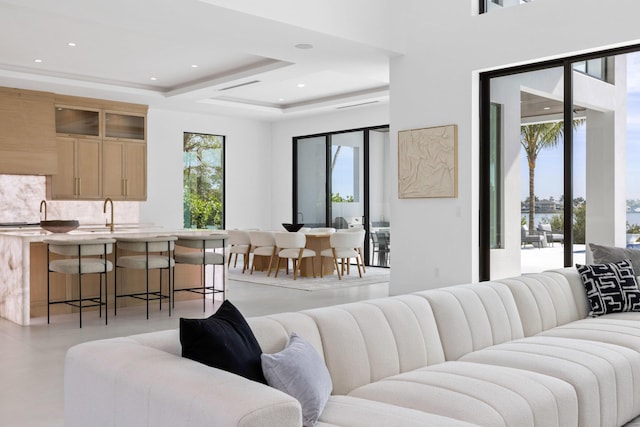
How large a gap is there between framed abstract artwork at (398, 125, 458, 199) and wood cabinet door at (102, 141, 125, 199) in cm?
527

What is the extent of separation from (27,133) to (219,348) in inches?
332

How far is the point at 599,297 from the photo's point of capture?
167 inches

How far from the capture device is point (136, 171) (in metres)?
10.6

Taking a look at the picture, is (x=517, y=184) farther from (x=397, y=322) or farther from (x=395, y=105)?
(x=397, y=322)

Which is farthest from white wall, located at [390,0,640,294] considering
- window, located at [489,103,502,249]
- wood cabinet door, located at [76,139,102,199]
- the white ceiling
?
wood cabinet door, located at [76,139,102,199]

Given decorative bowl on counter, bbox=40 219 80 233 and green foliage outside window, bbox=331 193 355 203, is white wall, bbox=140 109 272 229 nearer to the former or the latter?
green foliage outside window, bbox=331 193 355 203

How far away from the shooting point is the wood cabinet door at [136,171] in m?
10.4

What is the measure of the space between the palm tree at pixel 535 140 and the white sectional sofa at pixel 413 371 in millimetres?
2878

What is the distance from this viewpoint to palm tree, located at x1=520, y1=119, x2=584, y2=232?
644cm

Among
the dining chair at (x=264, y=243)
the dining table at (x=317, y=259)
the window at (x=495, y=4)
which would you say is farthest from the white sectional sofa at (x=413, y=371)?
the dining chair at (x=264, y=243)

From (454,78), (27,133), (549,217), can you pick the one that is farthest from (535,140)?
(27,133)

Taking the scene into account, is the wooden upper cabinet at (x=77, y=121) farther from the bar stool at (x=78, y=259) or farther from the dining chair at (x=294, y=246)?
the bar stool at (x=78, y=259)

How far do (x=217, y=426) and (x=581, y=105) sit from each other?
5.89 meters

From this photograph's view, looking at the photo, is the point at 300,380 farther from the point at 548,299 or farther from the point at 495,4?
the point at 495,4
